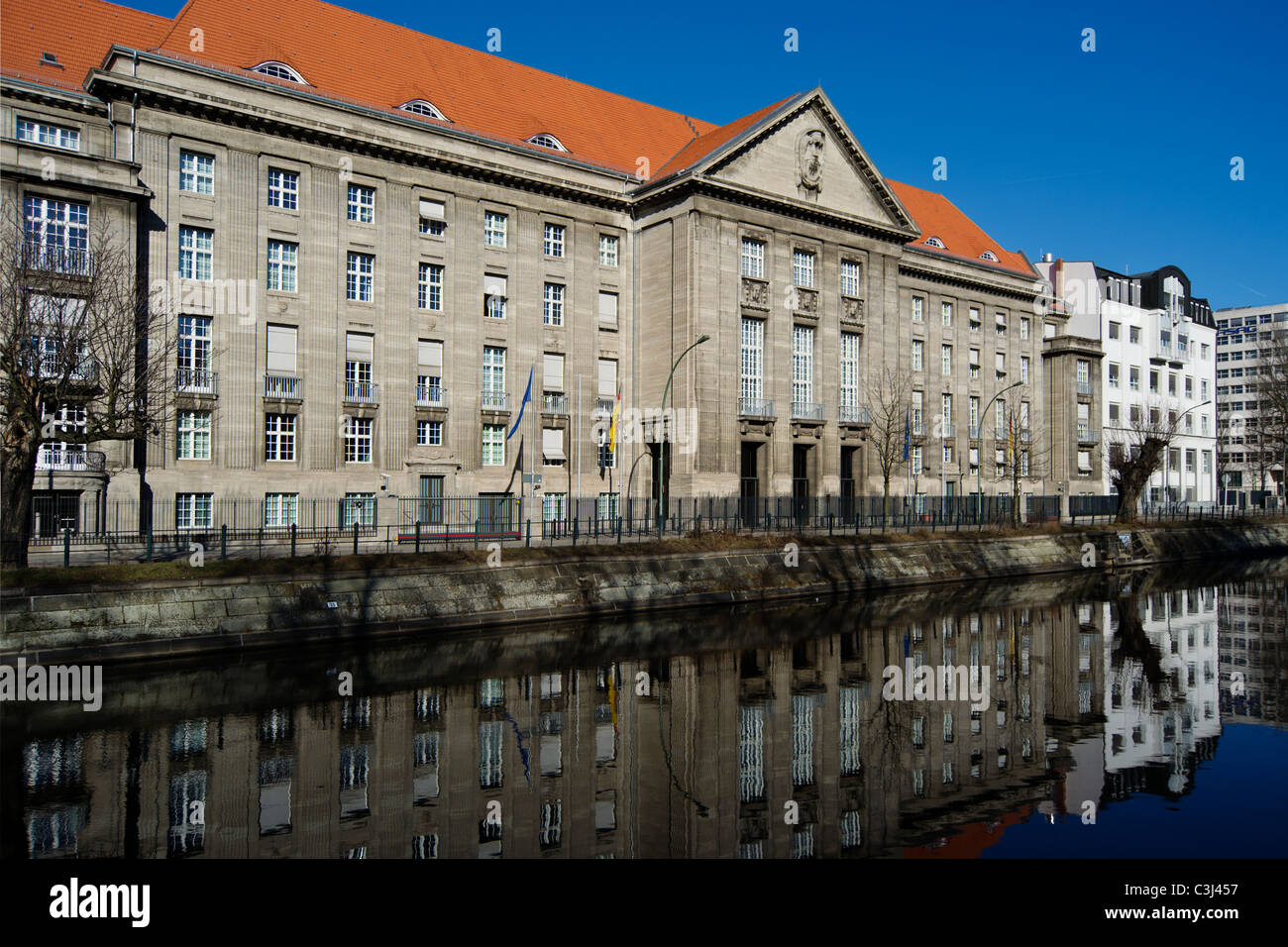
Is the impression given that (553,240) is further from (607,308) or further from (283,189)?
(283,189)

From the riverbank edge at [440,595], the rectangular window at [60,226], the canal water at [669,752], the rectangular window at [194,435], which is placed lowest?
the canal water at [669,752]

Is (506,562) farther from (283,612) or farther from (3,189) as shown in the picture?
(3,189)

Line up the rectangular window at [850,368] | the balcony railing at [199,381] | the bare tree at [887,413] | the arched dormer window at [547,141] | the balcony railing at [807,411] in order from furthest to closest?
the rectangular window at [850,368], the bare tree at [887,413], the balcony railing at [807,411], the arched dormer window at [547,141], the balcony railing at [199,381]

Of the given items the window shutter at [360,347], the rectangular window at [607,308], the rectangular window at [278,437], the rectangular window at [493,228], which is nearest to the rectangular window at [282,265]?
the window shutter at [360,347]

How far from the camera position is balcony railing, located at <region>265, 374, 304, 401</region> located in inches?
1437

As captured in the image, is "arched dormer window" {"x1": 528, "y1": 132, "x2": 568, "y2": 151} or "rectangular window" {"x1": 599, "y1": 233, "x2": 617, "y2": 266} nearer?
"arched dormer window" {"x1": 528, "y1": 132, "x2": 568, "y2": 151}

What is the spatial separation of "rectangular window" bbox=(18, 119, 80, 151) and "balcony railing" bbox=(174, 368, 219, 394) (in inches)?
337

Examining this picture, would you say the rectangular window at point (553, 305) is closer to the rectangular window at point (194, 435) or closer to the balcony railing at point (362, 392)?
the balcony railing at point (362, 392)

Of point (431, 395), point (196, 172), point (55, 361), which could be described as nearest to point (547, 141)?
point (431, 395)

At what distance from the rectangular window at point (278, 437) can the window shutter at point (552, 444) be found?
1140 cm

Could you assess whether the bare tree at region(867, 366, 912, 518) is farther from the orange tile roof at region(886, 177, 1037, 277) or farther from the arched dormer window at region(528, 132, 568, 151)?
the arched dormer window at region(528, 132, 568, 151)

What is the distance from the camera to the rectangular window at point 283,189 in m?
37.1

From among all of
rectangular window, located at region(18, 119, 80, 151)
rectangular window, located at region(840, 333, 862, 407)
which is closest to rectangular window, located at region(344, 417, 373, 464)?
rectangular window, located at region(18, 119, 80, 151)
